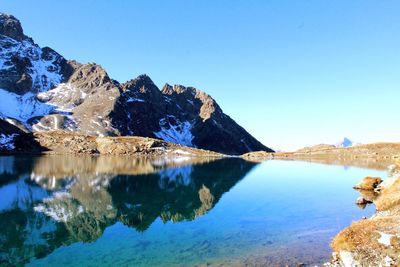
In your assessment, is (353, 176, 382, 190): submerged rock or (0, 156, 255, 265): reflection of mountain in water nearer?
(0, 156, 255, 265): reflection of mountain in water

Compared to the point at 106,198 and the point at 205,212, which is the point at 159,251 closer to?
the point at 205,212

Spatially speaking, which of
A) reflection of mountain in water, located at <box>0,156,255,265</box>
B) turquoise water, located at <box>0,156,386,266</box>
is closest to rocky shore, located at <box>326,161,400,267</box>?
turquoise water, located at <box>0,156,386,266</box>

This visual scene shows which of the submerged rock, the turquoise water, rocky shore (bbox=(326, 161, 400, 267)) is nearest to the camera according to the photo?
rocky shore (bbox=(326, 161, 400, 267))

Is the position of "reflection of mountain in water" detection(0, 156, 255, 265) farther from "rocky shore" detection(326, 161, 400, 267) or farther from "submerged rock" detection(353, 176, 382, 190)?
"submerged rock" detection(353, 176, 382, 190)

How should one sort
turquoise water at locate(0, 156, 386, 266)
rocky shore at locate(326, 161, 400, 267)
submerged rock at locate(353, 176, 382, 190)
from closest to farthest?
rocky shore at locate(326, 161, 400, 267) < turquoise water at locate(0, 156, 386, 266) < submerged rock at locate(353, 176, 382, 190)

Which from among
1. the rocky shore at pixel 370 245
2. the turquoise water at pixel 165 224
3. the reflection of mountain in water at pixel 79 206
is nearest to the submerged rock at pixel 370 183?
the turquoise water at pixel 165 224

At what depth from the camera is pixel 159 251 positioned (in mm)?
29828

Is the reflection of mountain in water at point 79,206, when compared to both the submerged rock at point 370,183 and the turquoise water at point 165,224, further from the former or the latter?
the submerged rock at point 370,183

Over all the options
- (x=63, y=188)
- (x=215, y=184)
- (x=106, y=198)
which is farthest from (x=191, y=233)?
(x=215, y=184)

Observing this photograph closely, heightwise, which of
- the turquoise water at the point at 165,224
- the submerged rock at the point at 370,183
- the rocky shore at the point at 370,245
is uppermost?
the submerged rock at the point at 370,183

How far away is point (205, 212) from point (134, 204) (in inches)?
486

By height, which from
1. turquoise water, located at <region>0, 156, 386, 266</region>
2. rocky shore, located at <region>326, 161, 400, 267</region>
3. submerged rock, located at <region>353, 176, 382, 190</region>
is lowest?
turquoise water, located at <region>0, 156, 386, 266</region>

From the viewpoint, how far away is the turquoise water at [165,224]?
28.2m

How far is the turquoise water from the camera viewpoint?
92.5 ft
